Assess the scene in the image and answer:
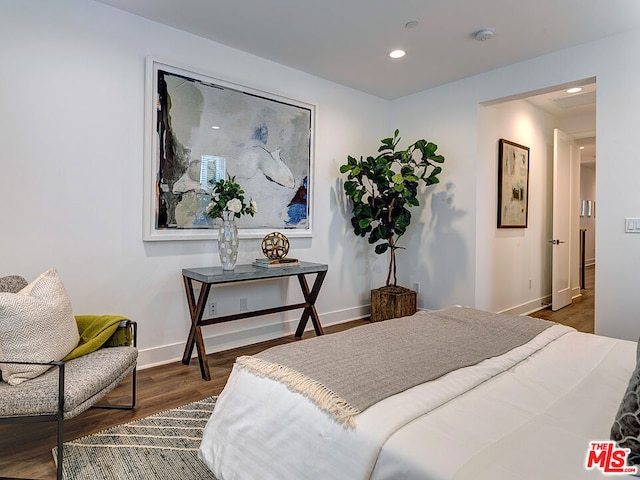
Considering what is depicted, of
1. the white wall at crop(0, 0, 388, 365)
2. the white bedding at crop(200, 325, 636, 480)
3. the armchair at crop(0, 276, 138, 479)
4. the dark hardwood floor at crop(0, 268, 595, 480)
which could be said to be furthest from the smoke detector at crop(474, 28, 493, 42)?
the armchair at crop(0, 276, 138, 479)

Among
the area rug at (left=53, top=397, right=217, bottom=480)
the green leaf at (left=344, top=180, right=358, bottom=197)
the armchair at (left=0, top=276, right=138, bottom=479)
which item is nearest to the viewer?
the armchair at (left=0, top=276, right=138, bottom=479)

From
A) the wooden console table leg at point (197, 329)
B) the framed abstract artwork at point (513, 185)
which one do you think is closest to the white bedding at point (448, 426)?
the wooden console table leg at point (197, 329)

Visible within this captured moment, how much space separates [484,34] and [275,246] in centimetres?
240

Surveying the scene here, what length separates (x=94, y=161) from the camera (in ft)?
8.99

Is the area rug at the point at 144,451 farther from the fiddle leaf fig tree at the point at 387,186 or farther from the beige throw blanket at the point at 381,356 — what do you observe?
the fiddle leaf fig tree at the point at 387,186

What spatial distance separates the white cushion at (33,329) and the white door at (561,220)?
17.1 feet

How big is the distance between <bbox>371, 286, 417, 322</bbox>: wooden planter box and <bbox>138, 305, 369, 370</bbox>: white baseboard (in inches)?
14.7

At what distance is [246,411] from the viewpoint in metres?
1.39

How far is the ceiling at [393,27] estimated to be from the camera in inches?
107

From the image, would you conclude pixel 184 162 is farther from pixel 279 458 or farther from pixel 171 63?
pixel 279 458

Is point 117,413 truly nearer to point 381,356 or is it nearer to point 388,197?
point 381,356

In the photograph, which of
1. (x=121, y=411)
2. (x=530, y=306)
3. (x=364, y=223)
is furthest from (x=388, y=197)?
(x=121, y=411)

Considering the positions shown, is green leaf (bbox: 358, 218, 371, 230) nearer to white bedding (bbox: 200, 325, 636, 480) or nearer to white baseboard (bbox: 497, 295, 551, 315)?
white baseboard (bbox: 497, 295, 551, 315)

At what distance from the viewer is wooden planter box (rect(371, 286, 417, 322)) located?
4.07 meters
